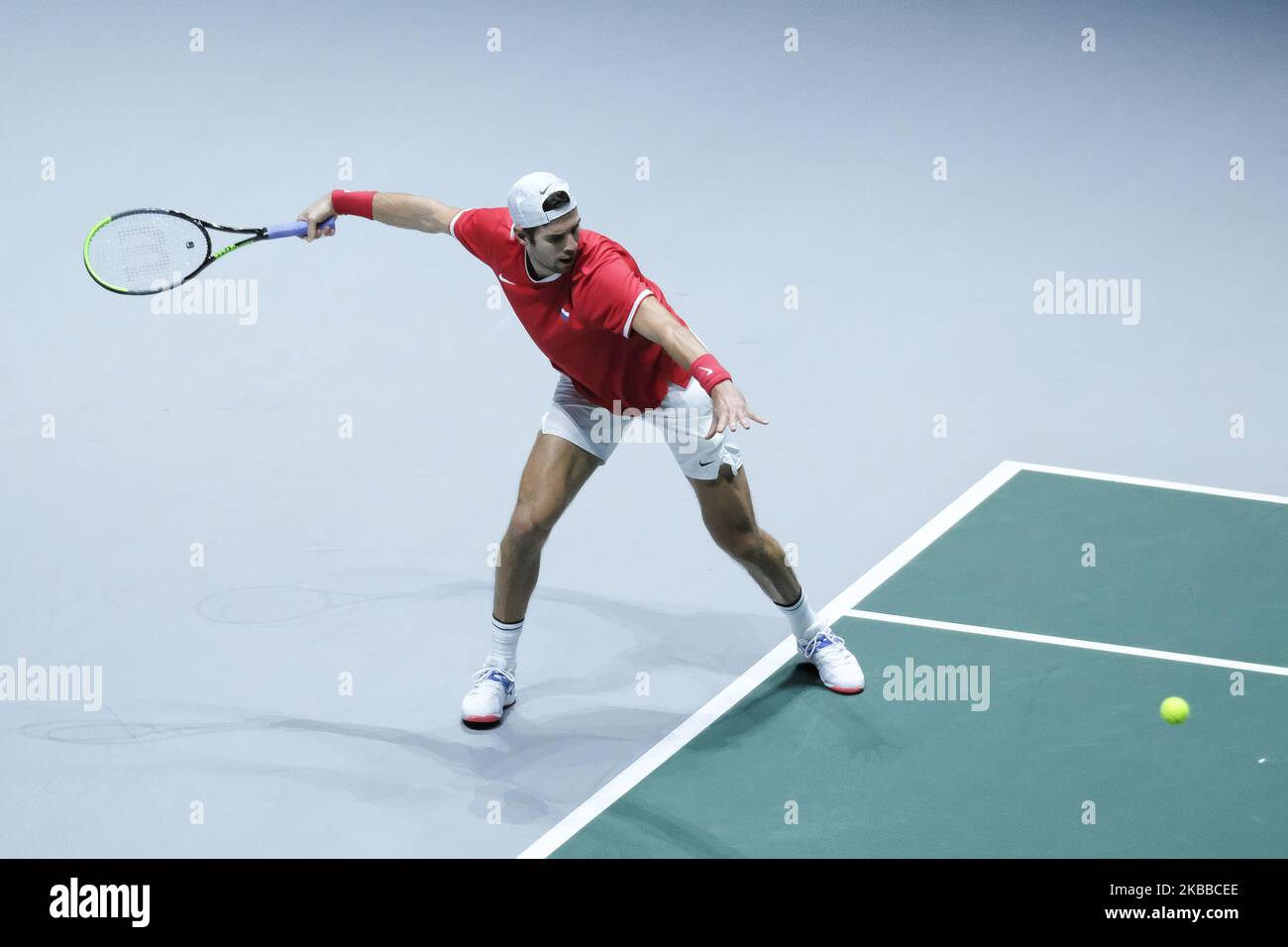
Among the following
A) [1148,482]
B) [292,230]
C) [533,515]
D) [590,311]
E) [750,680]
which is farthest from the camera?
[1148,482]

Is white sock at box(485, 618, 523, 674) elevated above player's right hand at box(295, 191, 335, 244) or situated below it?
below

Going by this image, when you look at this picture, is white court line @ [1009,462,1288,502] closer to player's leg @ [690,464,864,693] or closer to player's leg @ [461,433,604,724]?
player's leg @ [690,464,864,693]

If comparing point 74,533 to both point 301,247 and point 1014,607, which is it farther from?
point 1014,607

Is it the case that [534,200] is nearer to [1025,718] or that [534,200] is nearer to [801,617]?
[801,617]

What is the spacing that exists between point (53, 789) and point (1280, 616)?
4.97m

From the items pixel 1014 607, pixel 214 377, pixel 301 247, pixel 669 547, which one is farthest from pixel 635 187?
pixel 1014 607

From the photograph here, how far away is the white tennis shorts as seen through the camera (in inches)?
256

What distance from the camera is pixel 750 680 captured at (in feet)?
23.2

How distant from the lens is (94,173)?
11742mm

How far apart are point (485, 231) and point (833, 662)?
86.0 inches

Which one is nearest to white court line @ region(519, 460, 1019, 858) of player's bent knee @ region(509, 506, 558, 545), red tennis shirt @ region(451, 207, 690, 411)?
player's bent knee @ region(509, 506, 558, 545)

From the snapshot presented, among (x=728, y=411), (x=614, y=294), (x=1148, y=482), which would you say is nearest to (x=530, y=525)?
(x=614, y=294)

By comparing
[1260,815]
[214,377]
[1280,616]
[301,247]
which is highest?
[301,247]

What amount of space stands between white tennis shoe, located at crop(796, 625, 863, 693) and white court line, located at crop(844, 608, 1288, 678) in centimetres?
43
